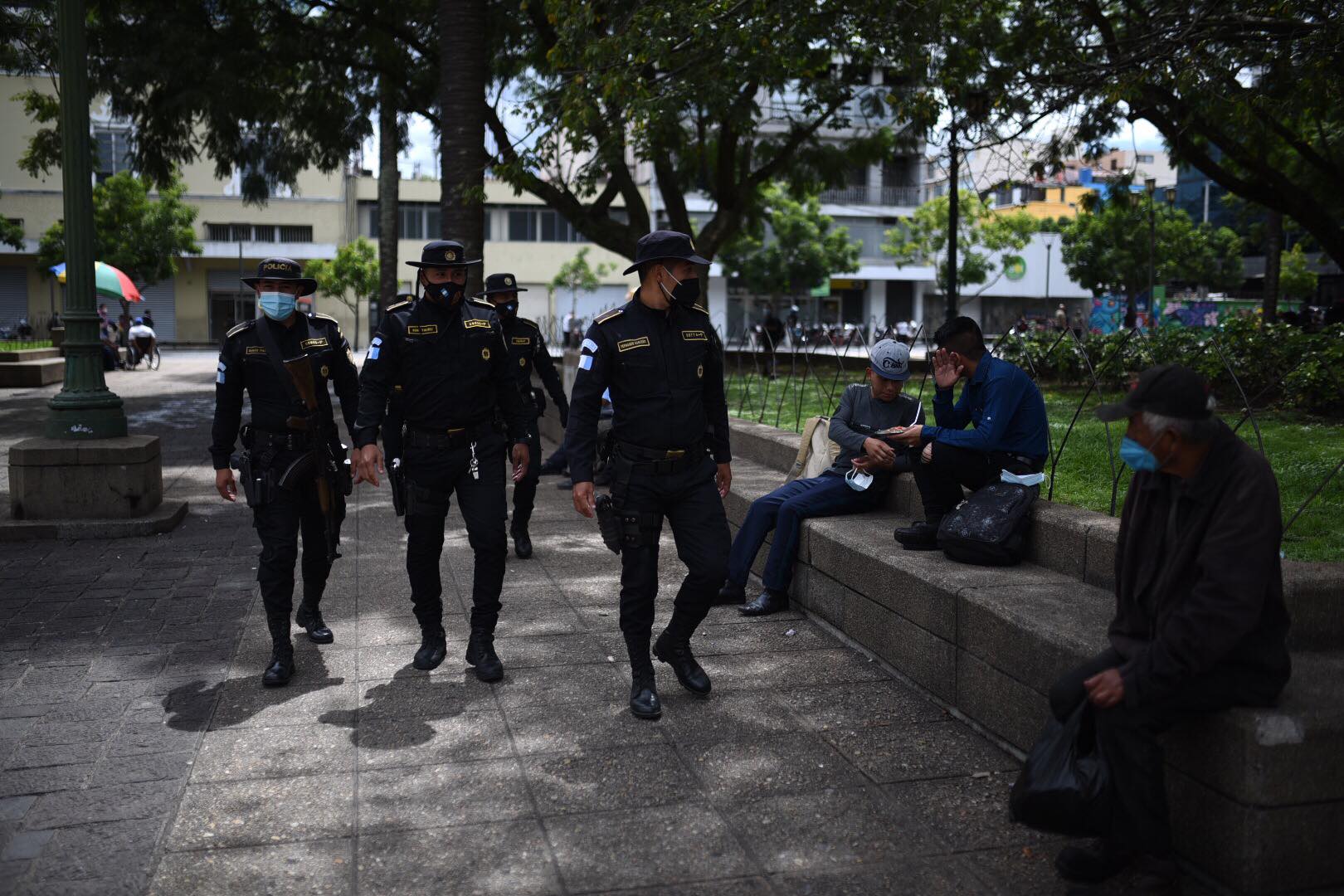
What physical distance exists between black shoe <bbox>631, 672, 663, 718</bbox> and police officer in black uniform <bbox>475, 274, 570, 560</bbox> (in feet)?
7.60

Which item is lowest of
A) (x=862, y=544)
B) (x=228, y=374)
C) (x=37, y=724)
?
(x=37, y=724)

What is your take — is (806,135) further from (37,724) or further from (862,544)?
(37,724)

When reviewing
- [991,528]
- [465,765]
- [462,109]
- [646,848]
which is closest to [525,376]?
[991,528]

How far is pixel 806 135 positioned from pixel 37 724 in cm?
1507

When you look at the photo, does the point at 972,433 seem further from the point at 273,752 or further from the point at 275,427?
the point at 273,752

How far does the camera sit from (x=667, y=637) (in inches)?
214

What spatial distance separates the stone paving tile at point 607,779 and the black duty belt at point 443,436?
62.7 inches

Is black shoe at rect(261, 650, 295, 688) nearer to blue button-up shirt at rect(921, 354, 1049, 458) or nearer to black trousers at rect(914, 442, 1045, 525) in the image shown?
black trousers at rect(914, 442, 1045, 525)

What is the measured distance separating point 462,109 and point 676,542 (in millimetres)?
7819

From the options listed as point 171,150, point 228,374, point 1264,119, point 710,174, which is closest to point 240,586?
point 228,374

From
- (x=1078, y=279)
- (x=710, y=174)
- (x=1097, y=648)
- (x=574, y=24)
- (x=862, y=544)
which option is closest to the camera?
(x=1097, y=648)

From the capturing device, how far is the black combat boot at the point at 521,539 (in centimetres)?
840

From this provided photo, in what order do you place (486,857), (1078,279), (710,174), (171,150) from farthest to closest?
(1078,279)
(710,174)
(171,150)
(486,857)

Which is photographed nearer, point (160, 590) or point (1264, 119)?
point (160, 590)
